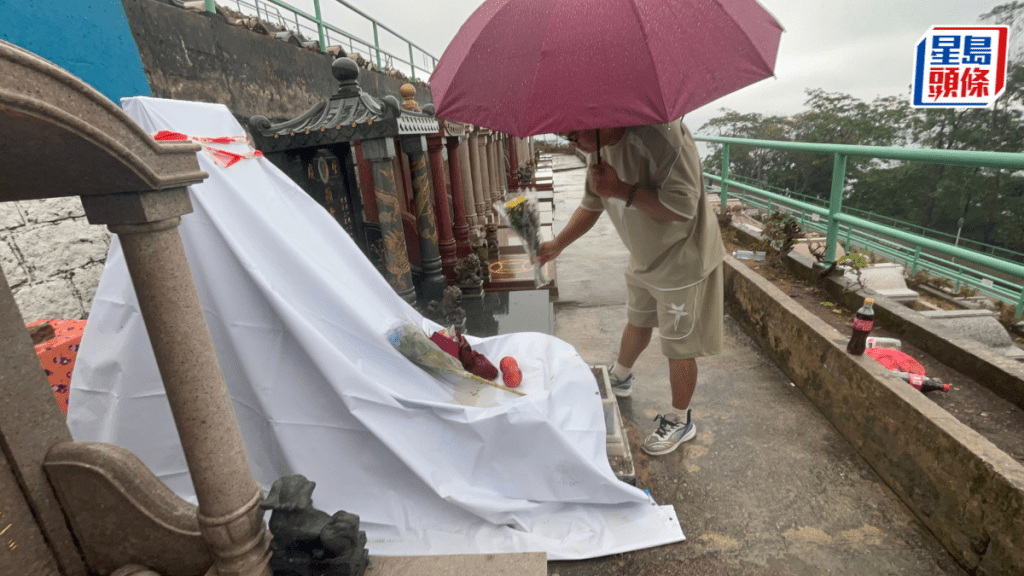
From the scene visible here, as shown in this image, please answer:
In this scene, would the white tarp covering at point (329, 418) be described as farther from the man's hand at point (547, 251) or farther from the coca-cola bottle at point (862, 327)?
the coca-cola bottle at point (862, 327)

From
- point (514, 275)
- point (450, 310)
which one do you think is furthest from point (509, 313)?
point (514, 275)

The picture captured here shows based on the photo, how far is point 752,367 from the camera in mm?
3557

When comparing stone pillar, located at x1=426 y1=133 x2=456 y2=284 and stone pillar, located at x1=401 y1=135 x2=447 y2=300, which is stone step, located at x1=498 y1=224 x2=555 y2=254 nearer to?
stone pillar, located at x1=426 y1=133 x2=456 y2=284

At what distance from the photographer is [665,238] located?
2344 mm

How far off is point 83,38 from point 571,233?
323 cm

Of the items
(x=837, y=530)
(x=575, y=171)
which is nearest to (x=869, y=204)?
(x=575, y=171)

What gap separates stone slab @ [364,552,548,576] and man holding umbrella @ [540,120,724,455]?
1.16 metres

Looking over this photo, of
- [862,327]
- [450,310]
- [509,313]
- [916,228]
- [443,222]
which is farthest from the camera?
[916,228]

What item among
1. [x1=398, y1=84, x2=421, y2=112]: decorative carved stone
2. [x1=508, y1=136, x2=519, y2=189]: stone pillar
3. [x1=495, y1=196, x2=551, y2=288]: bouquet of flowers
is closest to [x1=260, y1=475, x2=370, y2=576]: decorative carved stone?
[x1=495, y1=196, x2=551, y2=288]: bouquet of flowers

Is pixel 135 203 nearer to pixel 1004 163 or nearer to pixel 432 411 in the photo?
pixel 432 411

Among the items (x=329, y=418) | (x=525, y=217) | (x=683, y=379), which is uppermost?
(x=525, y=217)

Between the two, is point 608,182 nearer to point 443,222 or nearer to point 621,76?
point 621,76

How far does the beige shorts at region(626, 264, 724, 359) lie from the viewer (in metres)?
2.43

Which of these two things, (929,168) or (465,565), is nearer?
(465,565)
